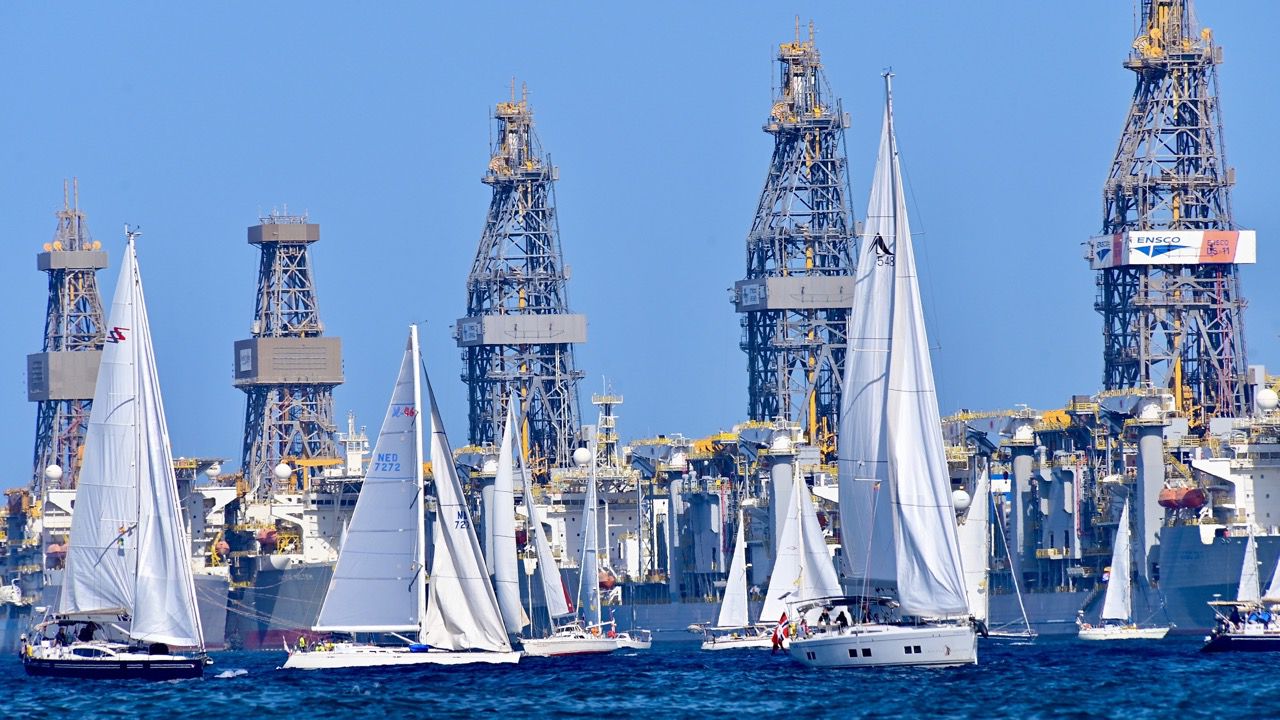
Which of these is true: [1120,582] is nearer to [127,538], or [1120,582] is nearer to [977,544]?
[977,544]

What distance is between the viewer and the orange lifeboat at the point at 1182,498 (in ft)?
378

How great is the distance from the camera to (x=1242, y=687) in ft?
240

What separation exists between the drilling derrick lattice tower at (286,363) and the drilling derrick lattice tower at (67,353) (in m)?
13.9

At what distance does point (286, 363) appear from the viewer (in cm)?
17288

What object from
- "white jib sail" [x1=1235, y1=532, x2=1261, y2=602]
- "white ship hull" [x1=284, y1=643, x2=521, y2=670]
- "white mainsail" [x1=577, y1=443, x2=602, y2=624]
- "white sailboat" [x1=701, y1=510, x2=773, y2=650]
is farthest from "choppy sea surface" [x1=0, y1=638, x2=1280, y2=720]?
"white mainsail" [x1=577, y1=443, x2=602, y2=624]

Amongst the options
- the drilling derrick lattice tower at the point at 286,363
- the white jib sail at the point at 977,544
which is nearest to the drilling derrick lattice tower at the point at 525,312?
the drilling derrick lattice tower at the point at 286,363

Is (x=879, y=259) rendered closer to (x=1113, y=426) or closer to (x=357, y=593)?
(x=357, y=593)

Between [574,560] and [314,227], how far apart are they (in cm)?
3241

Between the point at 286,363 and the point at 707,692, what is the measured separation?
100 meters

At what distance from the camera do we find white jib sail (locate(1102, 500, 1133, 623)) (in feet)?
372

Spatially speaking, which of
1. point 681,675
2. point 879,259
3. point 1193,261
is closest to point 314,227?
point 1193,261

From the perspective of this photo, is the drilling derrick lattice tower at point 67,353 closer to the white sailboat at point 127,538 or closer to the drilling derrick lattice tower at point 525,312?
the drilling derrick lattice tower at point 525,312

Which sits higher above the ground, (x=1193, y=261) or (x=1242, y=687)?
(x=1193, y=261)

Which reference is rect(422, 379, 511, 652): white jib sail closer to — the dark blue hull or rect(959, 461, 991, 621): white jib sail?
the dark blue hull
